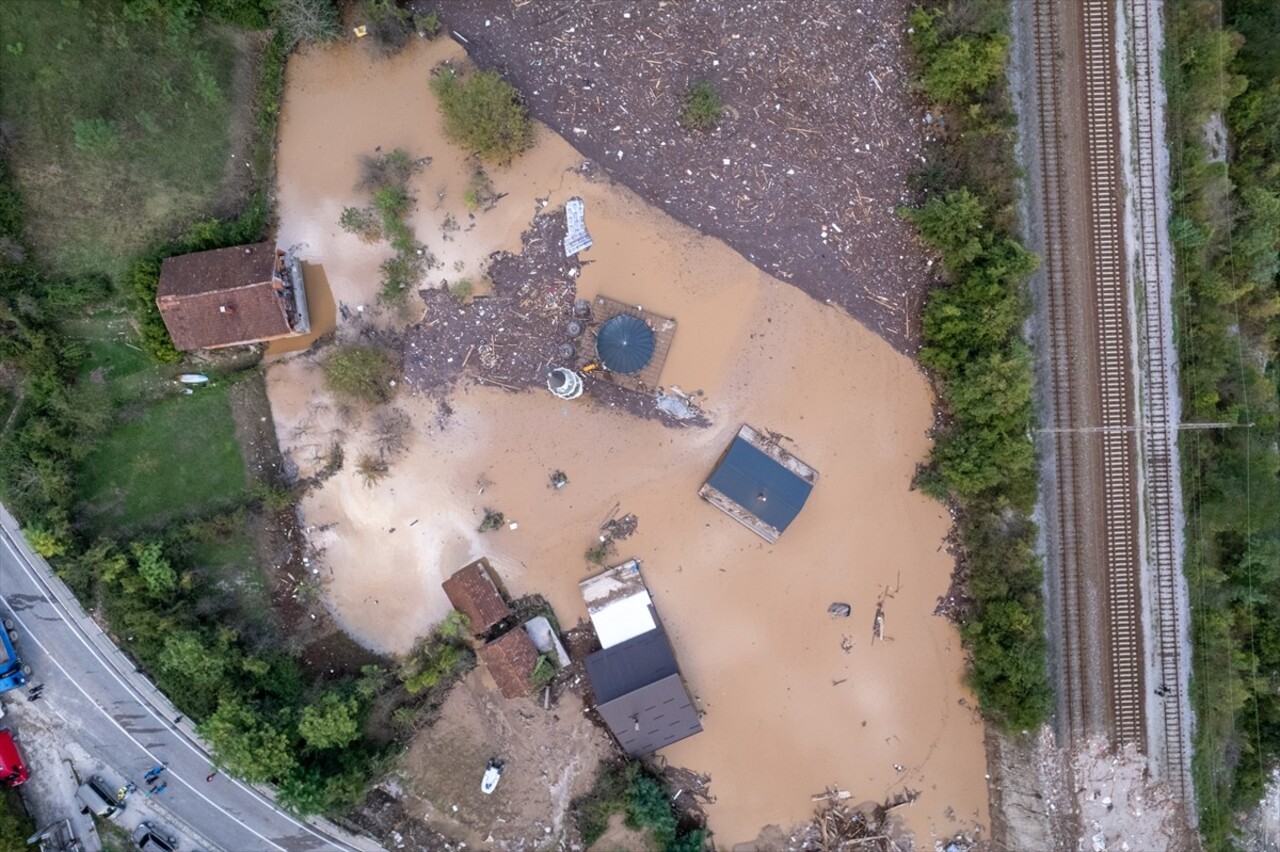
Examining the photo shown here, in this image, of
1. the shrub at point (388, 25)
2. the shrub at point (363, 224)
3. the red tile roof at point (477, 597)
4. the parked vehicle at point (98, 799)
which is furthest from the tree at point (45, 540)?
the shrub at point (388, 25)

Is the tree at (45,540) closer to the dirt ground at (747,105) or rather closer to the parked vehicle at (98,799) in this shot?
the parked vehicle at (98,799)

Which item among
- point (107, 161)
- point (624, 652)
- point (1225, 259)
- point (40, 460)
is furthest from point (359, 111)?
point (1225, 259)

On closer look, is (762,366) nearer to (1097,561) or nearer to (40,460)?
(1097,561)

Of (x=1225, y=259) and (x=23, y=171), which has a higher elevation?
(x=1225, y=259)

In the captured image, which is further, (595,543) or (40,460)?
(595,543)

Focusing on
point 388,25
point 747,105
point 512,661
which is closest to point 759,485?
point 512,661

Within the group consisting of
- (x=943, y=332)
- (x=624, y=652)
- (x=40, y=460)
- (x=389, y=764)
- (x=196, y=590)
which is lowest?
(x=389, y=764)
